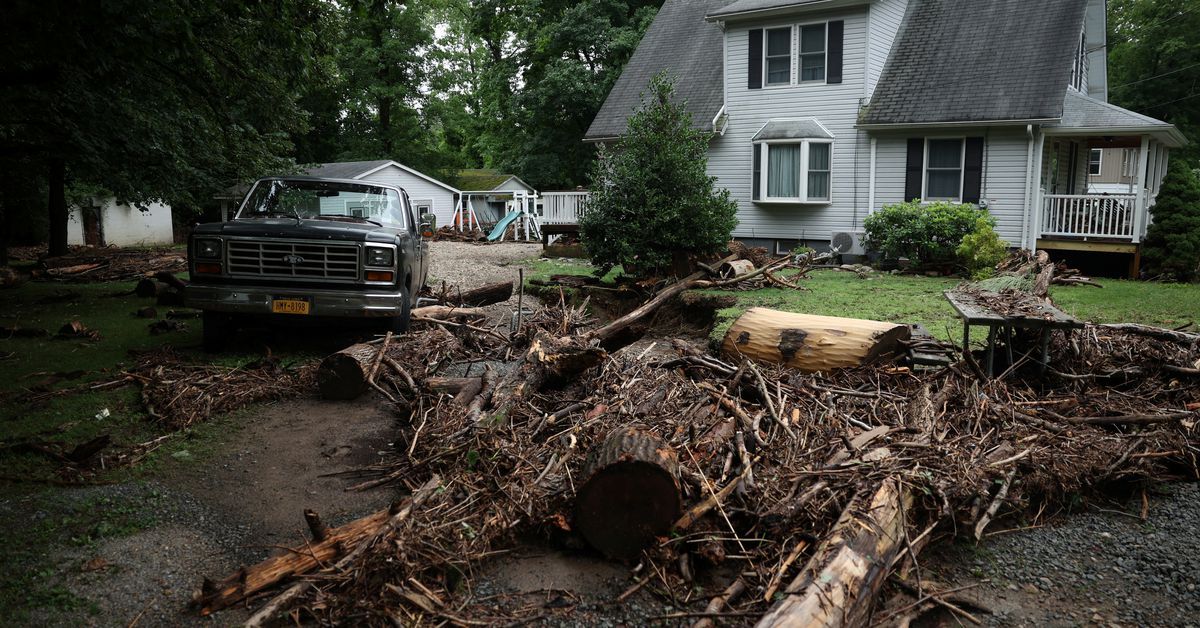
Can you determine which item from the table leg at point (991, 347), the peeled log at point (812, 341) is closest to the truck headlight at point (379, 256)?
the peeled log at point (812, 341)

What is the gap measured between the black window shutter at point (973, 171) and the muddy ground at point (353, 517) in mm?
14328

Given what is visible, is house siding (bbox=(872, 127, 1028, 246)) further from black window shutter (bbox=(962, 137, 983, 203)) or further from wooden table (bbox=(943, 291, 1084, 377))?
wooden table (bbox=(943, 291, 1084, 377))

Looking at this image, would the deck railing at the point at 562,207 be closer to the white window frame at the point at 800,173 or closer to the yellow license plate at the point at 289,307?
the white window frame at the point at 800,173

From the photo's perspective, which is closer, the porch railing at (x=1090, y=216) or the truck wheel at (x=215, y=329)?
the truck wheel at (x=215, y=329)

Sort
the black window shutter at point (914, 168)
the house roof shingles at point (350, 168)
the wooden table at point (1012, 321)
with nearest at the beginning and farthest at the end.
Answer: the wooden table at point (1012, 321), the black window shutter at point (914, 168), the house roof shingles at point (350, 168)

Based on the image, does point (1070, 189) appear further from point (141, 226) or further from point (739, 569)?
point (141, 226)

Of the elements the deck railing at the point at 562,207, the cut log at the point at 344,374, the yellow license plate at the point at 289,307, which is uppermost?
the deck railing at the point at 562,207

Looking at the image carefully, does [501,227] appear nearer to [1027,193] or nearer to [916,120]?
[916,120]

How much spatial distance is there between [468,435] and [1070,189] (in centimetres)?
2007

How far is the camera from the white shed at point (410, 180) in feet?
121

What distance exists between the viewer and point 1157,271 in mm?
16281

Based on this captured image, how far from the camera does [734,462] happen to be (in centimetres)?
545

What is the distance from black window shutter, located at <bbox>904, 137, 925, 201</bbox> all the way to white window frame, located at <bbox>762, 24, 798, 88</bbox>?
132 inches

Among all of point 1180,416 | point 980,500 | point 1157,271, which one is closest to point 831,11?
point 1157,271
